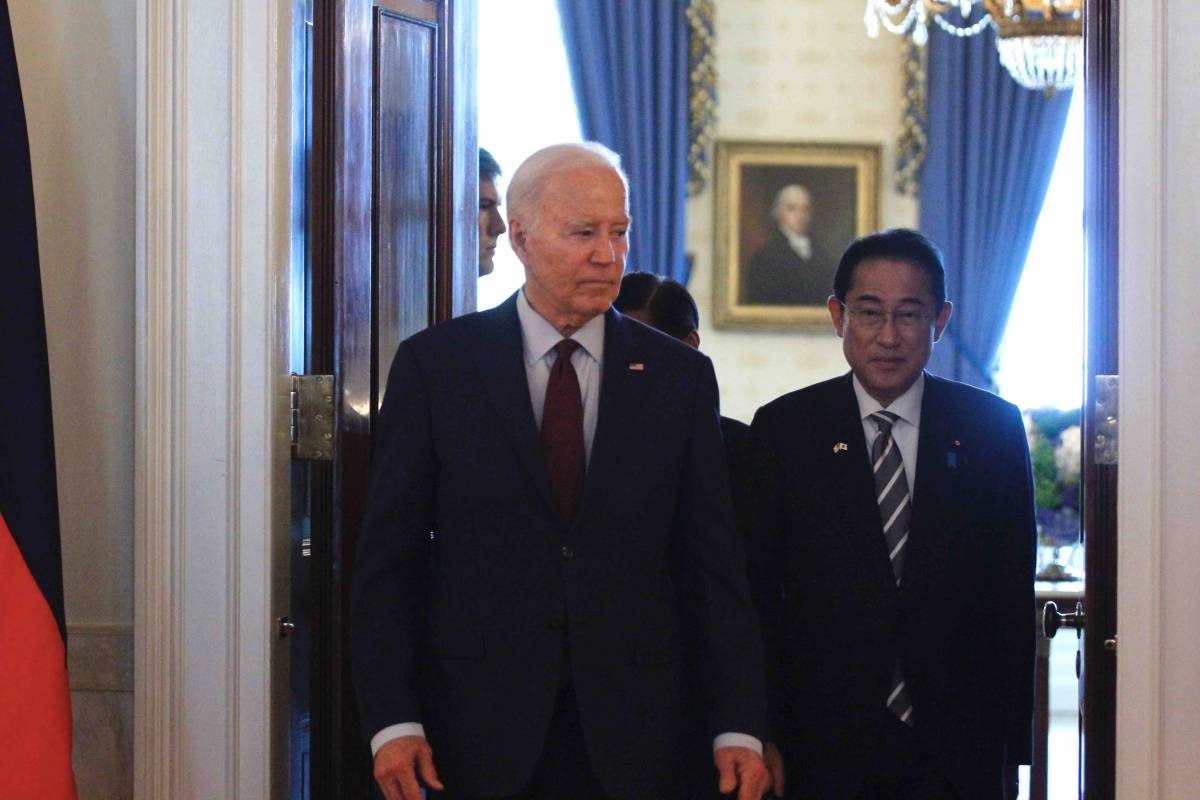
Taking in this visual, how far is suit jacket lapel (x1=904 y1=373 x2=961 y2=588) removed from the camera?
2799 mm

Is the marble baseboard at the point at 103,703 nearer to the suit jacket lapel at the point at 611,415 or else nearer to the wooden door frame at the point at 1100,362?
the suit jacket lapel at the point at 611,415

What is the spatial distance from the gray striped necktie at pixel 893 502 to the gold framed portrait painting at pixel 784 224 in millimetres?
5072

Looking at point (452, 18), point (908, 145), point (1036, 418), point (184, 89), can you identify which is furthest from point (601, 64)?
point (184, 89)

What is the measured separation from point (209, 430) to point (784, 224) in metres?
5.50

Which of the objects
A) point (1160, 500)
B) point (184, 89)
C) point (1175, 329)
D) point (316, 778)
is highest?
point (184, 89)

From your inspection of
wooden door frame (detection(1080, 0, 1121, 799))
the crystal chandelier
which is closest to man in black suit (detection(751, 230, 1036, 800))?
wooden door frame (detection(1080, 0, 1121, 799))

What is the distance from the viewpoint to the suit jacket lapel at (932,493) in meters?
2.80

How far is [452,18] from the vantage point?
142 inches

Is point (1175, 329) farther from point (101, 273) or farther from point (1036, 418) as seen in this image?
point (1036, 418)

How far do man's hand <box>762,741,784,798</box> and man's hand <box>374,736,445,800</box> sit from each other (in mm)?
683

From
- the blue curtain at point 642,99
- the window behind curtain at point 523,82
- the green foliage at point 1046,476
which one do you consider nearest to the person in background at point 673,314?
the blue curtain at point 642,99

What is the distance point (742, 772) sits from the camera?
7.91 ft

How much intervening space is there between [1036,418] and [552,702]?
19.7ft

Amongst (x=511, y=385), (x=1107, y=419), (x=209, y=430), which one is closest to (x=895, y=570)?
(x=1107, y=419)
